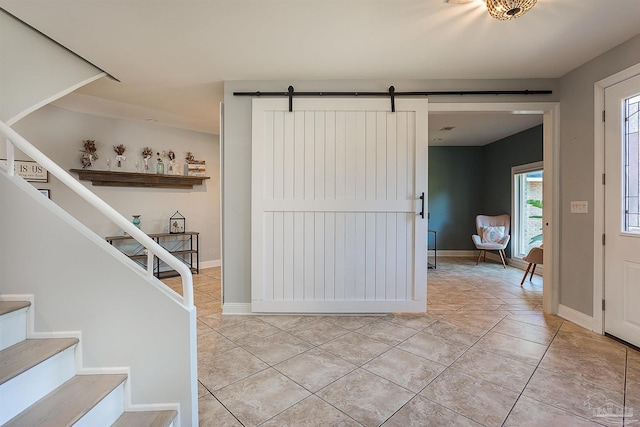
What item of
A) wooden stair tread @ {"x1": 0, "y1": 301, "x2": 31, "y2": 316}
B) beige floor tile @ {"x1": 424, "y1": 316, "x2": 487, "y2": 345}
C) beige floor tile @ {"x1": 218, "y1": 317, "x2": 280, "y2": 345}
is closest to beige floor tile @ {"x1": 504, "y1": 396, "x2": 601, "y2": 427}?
beige floor tile @ {"x1": 424, "y1": 316, "x2": 487, "y2": 345}

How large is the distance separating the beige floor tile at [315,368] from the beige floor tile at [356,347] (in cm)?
6

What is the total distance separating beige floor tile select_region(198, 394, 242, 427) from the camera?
1.34 meters

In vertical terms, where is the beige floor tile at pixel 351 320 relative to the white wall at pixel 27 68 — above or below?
below

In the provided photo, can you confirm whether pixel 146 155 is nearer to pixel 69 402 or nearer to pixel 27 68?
pixel 27 68

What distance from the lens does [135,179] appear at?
3986mm

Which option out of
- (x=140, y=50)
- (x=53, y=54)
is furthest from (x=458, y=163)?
(x=53, y=54)

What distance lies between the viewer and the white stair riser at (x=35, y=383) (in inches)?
39.9

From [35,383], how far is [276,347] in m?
1.34

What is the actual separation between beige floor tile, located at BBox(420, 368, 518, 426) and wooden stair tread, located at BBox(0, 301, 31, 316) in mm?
2084

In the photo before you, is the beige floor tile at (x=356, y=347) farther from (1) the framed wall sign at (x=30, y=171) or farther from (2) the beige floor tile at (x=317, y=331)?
(1) the framed wall sign at (x=30, y=171)

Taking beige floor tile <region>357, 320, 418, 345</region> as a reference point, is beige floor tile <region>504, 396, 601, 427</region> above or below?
above

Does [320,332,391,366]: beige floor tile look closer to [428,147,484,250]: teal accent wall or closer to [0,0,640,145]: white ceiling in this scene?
[0,0,640,145]: white ceiling

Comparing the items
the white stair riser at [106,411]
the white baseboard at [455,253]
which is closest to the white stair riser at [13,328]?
the white stair riser at [106,411]

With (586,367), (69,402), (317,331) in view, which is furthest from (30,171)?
(586,367)
